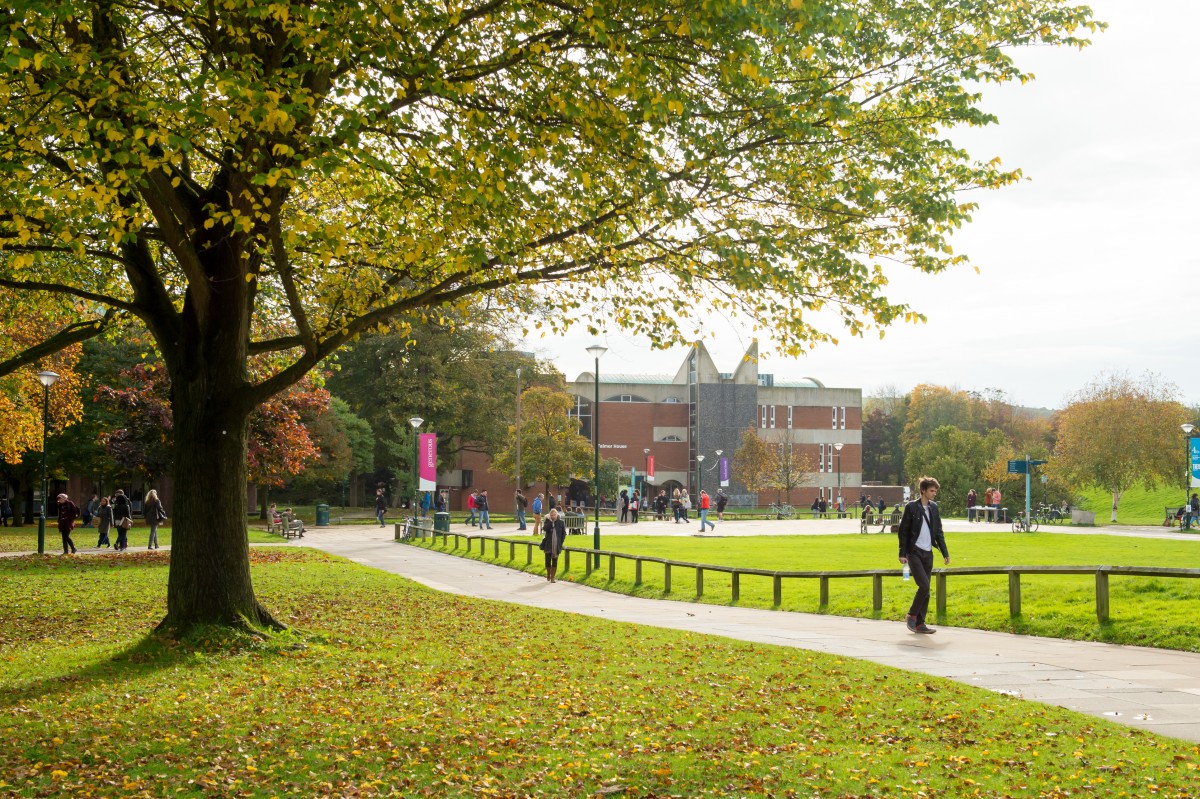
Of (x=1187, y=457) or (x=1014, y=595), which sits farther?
(x=1187, y=457)

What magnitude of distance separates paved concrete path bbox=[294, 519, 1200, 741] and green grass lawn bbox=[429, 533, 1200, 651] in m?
0.69

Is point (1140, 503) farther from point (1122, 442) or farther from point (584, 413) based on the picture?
point (584, 413)

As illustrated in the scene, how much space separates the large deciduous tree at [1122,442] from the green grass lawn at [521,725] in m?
52.0

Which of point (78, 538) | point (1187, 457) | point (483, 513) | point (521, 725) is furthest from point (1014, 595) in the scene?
point (1187, 457)

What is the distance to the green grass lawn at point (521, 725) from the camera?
6363 mm

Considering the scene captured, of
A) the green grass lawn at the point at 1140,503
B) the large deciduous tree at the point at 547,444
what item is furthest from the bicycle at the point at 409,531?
the green grass lawn at the point at 1140,503

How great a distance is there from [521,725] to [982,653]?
5.90 m

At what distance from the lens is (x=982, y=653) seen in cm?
1159

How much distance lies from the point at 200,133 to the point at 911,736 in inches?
293

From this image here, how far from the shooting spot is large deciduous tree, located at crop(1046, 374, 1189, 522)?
190 ft

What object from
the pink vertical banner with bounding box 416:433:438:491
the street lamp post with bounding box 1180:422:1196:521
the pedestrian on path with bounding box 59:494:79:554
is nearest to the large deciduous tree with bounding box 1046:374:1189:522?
the street lamp post with bounding box 1180:422:1196:521

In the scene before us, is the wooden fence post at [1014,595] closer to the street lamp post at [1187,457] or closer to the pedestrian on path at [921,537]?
the pedestrian on path at [921,537]

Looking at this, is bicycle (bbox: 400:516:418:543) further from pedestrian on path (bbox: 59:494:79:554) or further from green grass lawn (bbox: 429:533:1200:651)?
pedestrian on path (bbox: 59:494:79:554)

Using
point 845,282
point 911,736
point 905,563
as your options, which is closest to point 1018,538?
point 905,563
